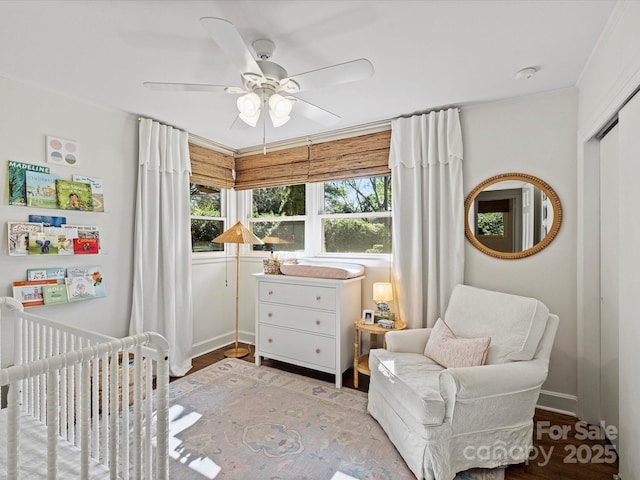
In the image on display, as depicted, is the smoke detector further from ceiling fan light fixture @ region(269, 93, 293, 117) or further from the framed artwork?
the framed artwork

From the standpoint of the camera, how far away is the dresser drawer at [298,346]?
9.32 feet

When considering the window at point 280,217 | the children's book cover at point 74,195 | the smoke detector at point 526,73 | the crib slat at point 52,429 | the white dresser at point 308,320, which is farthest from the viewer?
the window at point 280,217

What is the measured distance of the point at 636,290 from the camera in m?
1.49

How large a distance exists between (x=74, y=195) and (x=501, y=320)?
326 cm

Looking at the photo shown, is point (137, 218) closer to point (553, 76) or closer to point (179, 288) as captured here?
point (179, 288)

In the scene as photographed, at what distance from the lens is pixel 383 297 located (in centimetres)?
281

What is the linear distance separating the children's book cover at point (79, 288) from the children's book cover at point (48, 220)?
42 centimetres

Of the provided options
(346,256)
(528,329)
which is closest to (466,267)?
(528,329)

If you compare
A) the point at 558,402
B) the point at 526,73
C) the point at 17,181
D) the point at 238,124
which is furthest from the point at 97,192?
the point at 558,402

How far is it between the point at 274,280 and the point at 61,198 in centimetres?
182

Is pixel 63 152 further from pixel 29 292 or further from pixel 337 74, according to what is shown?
pixel 337 74

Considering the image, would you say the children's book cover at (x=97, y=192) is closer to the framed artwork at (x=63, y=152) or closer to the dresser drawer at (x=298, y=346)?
the framed artwork at (x=63, y=152)

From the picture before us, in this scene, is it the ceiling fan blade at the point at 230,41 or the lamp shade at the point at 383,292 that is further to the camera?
the lamp shade at the point at 383,292

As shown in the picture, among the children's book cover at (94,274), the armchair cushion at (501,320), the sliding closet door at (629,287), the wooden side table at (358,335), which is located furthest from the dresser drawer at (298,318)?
the sliding closet door at (629,287)
